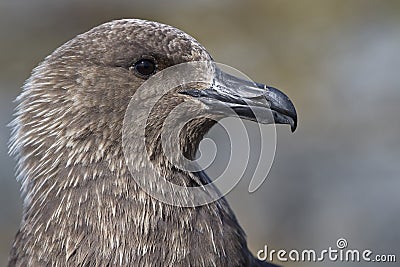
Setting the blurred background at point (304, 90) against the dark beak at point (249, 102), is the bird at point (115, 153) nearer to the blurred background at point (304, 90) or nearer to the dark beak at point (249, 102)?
the dark beak at point (249, 102)

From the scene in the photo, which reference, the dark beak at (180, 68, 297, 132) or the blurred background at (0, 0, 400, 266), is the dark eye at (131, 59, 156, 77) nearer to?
the dark beak at (180, 68, 297, 132)

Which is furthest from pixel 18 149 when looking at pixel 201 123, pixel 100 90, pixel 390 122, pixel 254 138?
pixel 390 122

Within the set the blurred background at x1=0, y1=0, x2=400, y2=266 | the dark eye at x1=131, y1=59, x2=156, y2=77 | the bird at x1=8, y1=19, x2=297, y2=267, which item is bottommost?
the blurred background at x1=0, y1=0, x2=400, y2=266

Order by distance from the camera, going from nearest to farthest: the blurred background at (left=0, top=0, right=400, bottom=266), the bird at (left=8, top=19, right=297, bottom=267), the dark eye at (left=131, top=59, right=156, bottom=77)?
the bird at (left=8, top=19, right=297, bottom=267), the dark eye at (left=131, top=59, right=156, bottom=77), the blurred background at (left=0, top=0, right=400, bottom=266)

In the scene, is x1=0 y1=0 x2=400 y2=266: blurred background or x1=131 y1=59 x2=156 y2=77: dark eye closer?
x1=131 y1=59 x2=156 y2=77: dark eye

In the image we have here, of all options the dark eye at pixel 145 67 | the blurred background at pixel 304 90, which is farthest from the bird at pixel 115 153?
the blurred background at pixel 304 90

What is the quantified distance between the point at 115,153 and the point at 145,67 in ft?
1.32

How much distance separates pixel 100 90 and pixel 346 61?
6.28 metres

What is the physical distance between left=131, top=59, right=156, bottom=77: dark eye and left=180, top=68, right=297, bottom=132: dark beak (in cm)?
17

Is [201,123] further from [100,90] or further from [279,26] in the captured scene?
[279,26]

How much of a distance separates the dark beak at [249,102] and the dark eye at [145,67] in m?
0.17

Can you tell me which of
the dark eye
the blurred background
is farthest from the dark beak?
the blurred background

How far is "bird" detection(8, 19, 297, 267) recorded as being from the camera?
3623 mm

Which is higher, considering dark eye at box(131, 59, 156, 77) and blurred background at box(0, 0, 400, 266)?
dark eye at box(131, 59, 156, 77)
